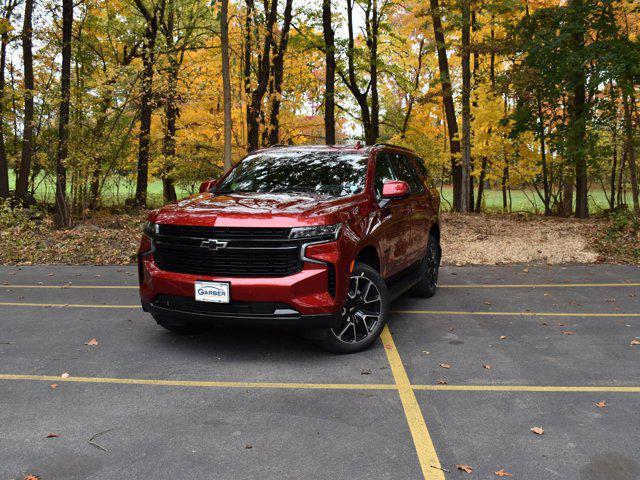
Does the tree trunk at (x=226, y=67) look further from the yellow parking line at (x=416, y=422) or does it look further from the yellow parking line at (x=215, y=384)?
the yellow parking line at (x=416, y=422)

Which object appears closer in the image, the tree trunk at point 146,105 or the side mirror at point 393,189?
the side mirror at point 393,189

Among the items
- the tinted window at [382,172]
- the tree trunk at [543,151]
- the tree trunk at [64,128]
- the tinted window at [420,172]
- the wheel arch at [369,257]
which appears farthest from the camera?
the tree trunk at [543,151]

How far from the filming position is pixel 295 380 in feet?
14.3

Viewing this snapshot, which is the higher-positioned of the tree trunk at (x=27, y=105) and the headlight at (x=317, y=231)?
the tree trunk at (x=27, y=105)

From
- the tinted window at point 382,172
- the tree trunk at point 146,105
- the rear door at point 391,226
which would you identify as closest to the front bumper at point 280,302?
the rear door at point 391,226

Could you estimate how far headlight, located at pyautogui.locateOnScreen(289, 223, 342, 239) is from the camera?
4449 millimetres

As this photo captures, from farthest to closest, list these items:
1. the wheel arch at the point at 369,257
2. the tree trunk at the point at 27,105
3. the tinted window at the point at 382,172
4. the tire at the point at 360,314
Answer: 1. the tree trunk at the point at 27,105
2. the tinted window at the point at 382,172
3. the wheel arch at the point at 369,257
4. the tire at the point at 360,314

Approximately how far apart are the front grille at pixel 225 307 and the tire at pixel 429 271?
310cm

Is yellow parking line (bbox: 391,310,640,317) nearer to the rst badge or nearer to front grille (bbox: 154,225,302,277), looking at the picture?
front grille (bbox: 154,225,302,277)

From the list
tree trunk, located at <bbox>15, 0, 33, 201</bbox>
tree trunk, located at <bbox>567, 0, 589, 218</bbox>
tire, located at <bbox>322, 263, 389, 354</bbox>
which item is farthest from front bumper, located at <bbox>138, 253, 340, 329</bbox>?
tree trunk, located at <bbox>15, 0, 33, 201</bbox>

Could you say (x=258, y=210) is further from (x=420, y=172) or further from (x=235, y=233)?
(x=420, y=172)

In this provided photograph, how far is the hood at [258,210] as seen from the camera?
449cm

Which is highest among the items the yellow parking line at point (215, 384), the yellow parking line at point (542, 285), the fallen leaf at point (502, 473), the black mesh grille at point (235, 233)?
the black mesh grille at point (235, 233)

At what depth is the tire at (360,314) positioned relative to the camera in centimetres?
492
